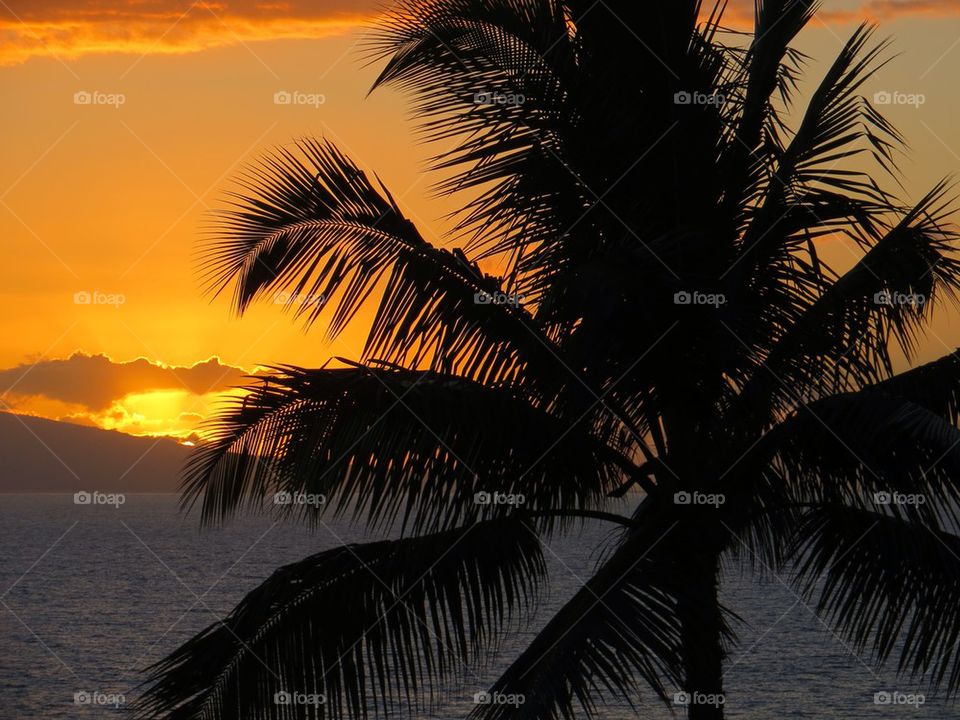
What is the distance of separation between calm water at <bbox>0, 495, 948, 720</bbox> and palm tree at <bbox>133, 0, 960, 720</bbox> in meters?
8.56

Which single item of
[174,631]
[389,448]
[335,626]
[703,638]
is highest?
[389,448]

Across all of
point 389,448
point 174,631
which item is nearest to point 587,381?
point 389,448

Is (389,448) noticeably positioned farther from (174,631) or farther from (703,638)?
(174,631)

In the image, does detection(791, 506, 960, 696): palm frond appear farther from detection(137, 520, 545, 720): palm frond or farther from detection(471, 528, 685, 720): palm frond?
detection(137, 520, 545, 720): palm frond

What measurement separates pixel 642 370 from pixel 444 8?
3373 millimetres

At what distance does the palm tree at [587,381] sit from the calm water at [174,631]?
8.56 metres

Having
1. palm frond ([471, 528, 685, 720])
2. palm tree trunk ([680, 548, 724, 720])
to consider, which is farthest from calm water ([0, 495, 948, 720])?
palm frond ([471, 528, 685, 720])

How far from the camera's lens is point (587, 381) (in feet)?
26.8

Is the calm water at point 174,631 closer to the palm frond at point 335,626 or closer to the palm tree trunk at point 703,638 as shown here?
the palm tree trunk at point 703,638

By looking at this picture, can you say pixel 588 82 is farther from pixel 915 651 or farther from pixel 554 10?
pixel 915 651

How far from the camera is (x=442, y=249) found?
851 centimetres

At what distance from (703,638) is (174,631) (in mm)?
70115

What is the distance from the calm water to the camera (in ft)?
167

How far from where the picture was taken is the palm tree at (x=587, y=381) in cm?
793
